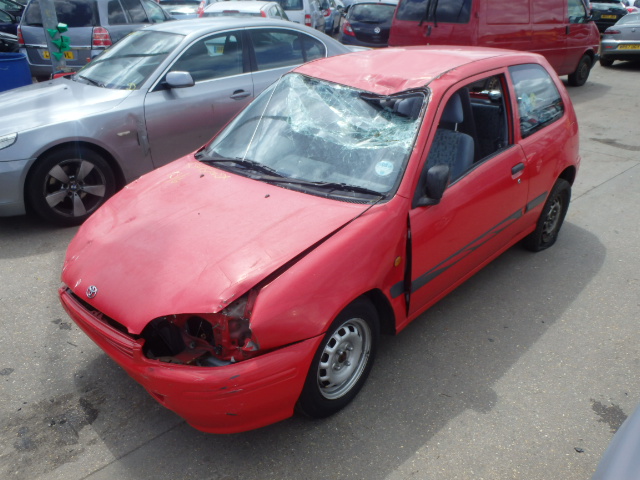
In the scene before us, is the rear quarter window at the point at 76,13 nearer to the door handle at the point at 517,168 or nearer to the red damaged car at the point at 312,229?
the red damaged car at the point at 312,229

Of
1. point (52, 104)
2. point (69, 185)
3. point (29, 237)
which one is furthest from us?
point (52, 104)

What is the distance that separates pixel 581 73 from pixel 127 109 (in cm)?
989

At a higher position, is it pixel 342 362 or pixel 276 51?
pixel 276 51

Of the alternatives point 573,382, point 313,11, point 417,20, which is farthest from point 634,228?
point 313,11

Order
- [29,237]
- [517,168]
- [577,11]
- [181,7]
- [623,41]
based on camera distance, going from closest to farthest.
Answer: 1. [517,168]
2. [29,237]
3. [577,11]
4. [623,41]
5. [181,7]

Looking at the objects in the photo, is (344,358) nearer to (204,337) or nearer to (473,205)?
(204,337)

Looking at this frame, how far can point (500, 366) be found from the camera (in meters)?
3.51

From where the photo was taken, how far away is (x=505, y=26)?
9664 mm

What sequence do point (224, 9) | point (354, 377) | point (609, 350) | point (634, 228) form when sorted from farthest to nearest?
point (224, 9) < point (634, 228) < point (609, 350) < point (354, 377)

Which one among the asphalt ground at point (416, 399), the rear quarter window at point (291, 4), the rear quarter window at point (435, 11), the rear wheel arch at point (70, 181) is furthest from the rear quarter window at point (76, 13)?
the asphalt ground at point (416, 399)

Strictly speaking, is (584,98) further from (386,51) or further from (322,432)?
(322,432)

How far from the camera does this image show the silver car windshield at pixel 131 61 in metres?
5.55

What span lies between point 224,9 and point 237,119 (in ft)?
25.8

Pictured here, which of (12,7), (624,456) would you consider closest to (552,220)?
(624,456)
